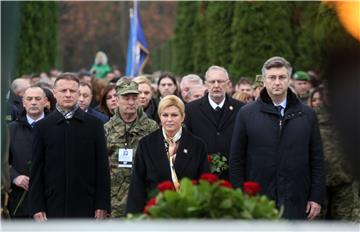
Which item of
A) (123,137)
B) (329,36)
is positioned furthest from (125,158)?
(329,36)

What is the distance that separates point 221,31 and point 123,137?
14.7 meters

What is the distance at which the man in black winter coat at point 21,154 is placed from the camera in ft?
37.0

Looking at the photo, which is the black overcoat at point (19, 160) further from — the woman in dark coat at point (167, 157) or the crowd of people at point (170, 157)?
the woman in dark coat at point (167, 157)

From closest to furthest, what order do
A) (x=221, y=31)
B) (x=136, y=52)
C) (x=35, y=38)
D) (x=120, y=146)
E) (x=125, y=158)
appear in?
(x=125, y=158), (x=120, y=146), (x=221, y=31), (x=136, y=52), (x=35, y=38)

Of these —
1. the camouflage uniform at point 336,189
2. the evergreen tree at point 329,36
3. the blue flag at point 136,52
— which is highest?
the blue flag at point 136,52

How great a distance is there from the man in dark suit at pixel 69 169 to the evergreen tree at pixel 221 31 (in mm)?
14627

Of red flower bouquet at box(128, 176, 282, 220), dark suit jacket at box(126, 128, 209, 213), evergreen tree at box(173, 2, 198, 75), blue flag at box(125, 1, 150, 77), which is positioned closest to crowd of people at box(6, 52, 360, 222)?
dark suit jacket at box(126, 128, 209, 213)

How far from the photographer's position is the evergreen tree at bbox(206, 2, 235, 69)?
25234mm

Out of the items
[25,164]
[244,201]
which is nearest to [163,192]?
[244,201]

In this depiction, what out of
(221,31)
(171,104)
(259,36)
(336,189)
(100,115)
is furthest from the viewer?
(221,31)

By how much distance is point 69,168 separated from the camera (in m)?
10.1

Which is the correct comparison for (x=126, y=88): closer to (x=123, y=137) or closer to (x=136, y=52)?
(x=123, y=137)

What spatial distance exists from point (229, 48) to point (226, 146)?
1380cm

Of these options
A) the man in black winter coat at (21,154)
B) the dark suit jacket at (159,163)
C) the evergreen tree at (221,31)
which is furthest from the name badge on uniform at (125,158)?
the evergreen tree at (221,31)
